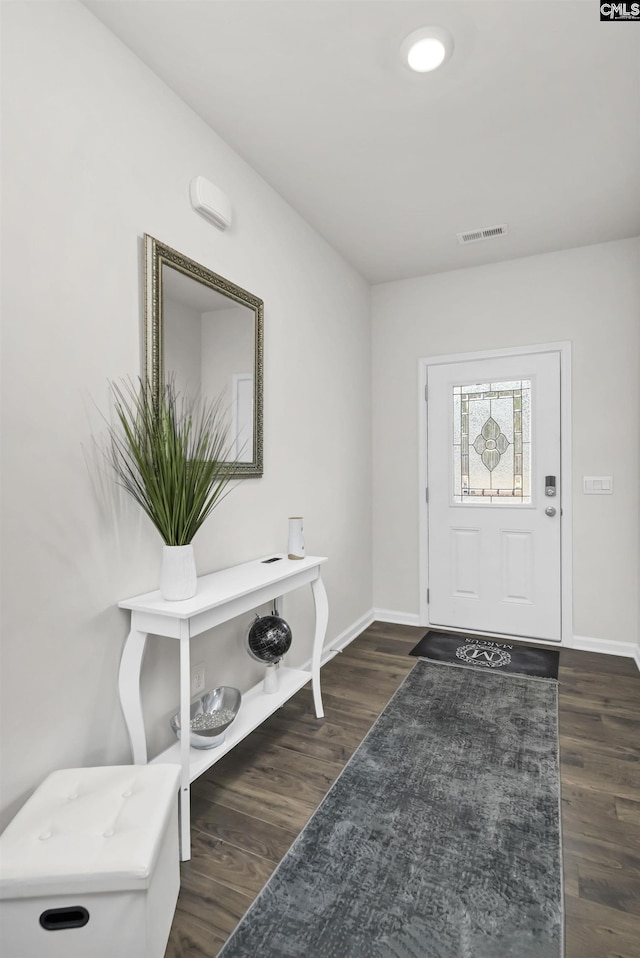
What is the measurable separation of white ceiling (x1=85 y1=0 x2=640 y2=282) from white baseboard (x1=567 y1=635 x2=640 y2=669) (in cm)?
258

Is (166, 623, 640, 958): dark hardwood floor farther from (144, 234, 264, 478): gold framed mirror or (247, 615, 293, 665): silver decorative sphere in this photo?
(144, 234, 264, 478): gold framed mirror

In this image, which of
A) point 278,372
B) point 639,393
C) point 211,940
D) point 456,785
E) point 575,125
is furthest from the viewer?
point 639,393

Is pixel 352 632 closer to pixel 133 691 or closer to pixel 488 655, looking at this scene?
pixel 488 655

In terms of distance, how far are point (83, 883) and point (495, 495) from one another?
3.13 m

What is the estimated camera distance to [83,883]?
105 centimetres

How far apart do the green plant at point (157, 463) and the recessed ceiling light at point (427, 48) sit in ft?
4.76

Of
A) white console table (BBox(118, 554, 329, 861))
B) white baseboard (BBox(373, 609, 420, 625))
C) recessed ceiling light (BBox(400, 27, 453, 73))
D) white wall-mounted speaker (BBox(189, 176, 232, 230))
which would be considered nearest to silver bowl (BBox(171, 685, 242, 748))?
white console table (BBox(118, 554, 329, 861))

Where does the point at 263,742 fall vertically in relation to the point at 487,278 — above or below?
below

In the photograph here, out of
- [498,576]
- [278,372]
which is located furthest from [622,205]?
[498,576]

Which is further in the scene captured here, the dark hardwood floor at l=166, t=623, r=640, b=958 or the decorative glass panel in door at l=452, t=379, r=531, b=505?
the decorative glass panel in door at l=452, t=379, r=531, b=505

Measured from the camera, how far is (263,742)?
7.24 ft

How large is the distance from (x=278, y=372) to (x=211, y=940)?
2224 mm

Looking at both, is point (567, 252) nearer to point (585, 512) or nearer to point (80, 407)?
point (585, 512)

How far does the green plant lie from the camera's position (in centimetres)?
161
